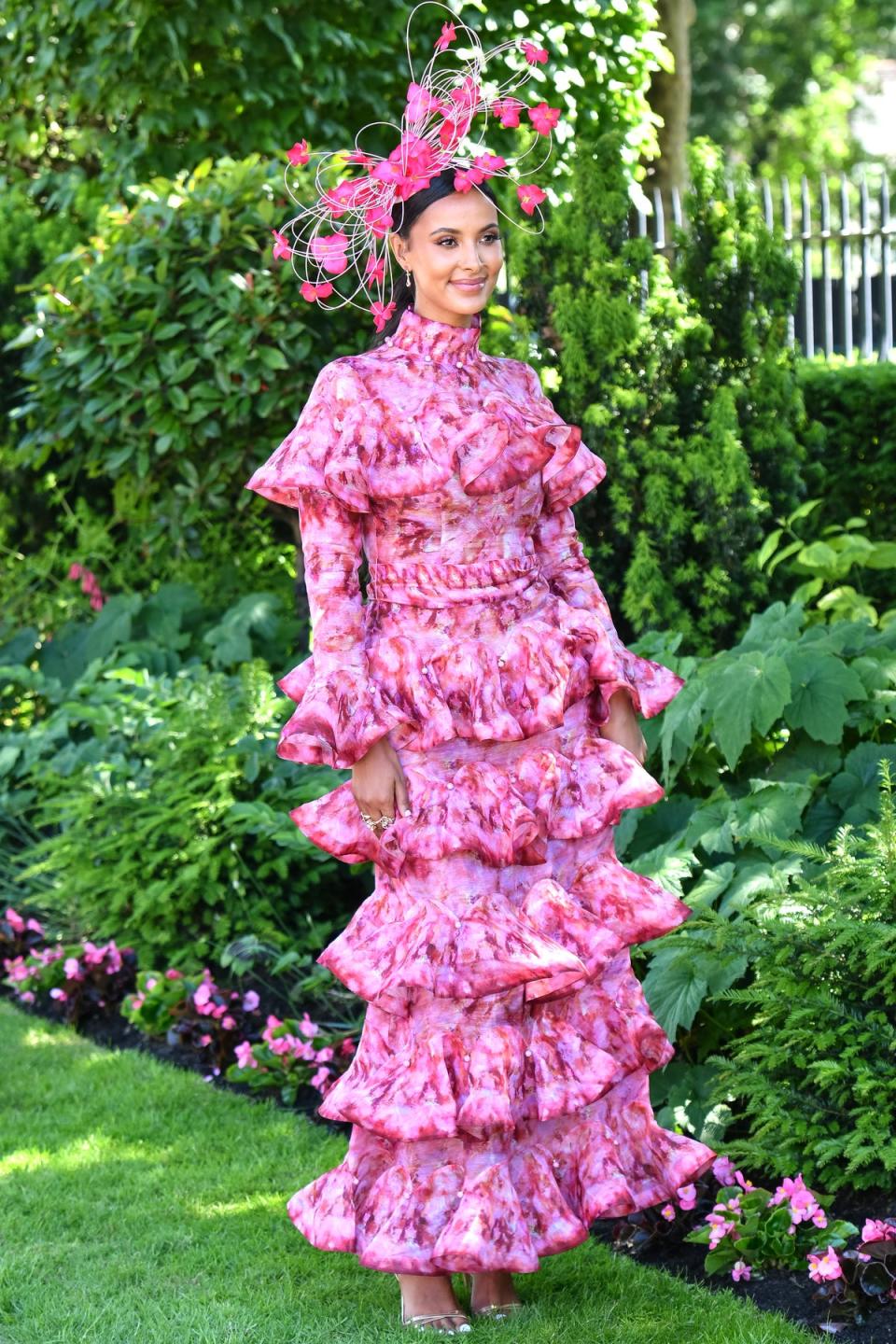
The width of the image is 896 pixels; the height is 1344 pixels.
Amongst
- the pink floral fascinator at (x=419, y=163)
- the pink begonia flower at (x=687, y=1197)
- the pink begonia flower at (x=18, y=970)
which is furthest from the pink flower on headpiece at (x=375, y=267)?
the pink begonia flower at (x=18, y=970)

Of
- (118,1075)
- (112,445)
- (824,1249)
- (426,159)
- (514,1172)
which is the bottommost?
(118,1075)

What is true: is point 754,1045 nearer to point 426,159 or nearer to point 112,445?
point 426,159

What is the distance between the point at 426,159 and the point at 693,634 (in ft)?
8.41

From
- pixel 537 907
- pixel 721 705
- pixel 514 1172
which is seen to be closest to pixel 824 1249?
pixel 514 1172

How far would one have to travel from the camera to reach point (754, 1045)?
315 centimetres

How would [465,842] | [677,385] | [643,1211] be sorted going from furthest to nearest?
[677,385] → [643,1211] → [465,842]

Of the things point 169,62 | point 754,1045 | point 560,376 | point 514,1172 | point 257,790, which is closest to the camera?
point 514,1172

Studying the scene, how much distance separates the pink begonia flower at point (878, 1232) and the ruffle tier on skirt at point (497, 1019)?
0.29 meters

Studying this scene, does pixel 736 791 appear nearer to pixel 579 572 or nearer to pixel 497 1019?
pixel 579 572

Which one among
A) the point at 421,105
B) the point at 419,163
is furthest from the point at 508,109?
the point at 419,163

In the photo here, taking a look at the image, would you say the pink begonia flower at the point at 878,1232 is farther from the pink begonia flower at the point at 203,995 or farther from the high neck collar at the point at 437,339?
the pink begonia flower at the point at 203,995

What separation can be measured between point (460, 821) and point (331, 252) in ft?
3.80

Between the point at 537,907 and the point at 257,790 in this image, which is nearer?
the point at 537,907

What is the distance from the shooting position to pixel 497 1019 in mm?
2799
